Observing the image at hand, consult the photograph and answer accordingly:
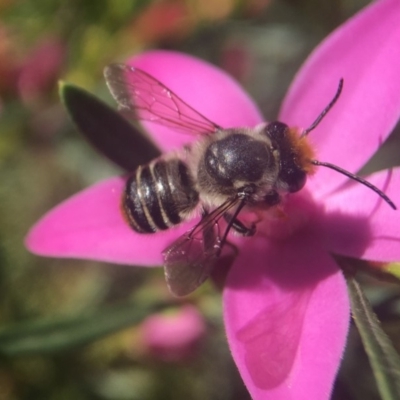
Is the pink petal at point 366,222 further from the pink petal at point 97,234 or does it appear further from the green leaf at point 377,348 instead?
the pink petal at point 97,234

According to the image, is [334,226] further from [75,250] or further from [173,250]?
[75,250]

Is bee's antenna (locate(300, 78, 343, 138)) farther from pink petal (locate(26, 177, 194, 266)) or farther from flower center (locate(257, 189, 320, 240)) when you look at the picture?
pink petal (locate(26, 177, 194, 266))

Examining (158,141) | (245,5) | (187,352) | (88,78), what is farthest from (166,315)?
(245,5)

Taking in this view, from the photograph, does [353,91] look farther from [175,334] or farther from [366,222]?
[175,334]

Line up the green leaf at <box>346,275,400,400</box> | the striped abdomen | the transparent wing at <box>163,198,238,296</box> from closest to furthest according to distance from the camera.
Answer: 1. the green leaf at <box>346,275,400,400</box>
2. the transparent wing at <box>163,198,238,296</box>
3. the striped abdomen

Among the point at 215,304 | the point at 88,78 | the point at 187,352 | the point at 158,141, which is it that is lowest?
the point at 187,352

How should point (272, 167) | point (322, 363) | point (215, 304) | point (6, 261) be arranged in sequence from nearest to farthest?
point (322, 363)
point (272, 167)
point (215, 304)
point (6, 261)

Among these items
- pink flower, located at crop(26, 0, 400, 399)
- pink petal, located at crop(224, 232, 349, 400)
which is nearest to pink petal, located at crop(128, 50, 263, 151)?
pink flower, located at crop(26, 0, 400, 399)
